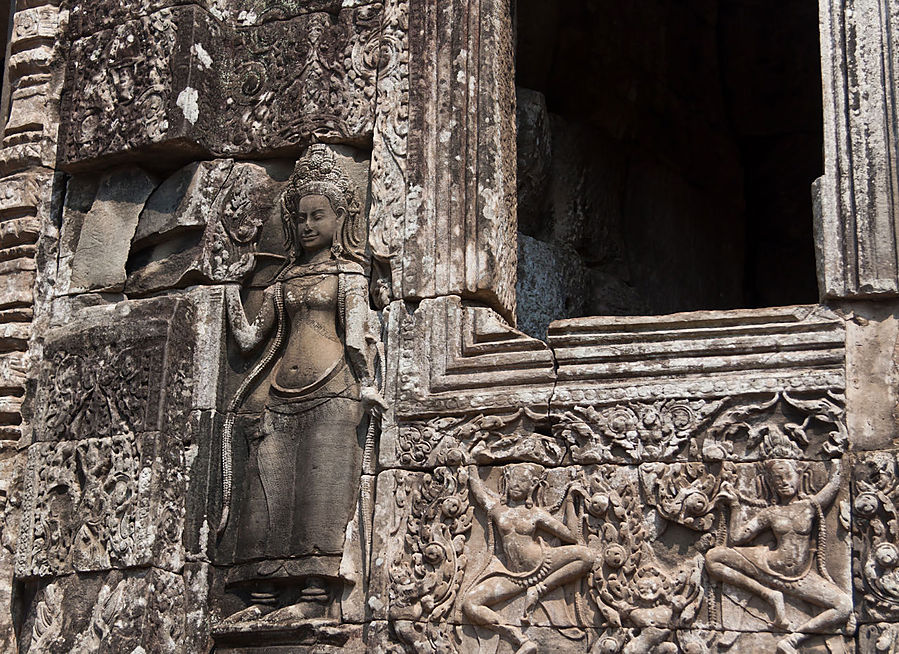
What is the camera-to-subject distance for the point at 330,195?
6.64 metres

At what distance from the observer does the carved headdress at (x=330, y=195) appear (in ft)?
21.7

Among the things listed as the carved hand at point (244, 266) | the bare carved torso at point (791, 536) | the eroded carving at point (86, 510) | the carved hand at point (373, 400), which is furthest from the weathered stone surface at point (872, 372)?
the eroded carving at point (86, 510)

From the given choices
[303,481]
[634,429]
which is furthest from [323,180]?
[634,429]

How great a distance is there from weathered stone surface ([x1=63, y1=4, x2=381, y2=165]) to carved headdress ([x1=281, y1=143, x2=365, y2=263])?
130 millimetres

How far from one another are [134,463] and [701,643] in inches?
106

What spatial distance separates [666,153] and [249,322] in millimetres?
3718

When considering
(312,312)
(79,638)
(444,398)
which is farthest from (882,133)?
(79,638)

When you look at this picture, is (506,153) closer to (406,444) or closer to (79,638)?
(406,444)

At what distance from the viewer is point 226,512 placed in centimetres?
642

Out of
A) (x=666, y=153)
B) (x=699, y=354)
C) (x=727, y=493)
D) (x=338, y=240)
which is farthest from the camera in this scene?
→ (x=666, y=153)

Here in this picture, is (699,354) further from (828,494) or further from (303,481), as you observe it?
(303,481)

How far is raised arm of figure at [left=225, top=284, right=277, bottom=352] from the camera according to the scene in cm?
662

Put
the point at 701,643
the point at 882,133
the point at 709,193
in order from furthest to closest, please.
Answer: the point at 709,193, the point at 882,133, the point at 701,643

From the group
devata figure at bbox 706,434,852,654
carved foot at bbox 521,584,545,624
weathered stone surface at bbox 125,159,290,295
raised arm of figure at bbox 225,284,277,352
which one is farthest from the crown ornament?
devata figure at bbox 706,434,852,654
